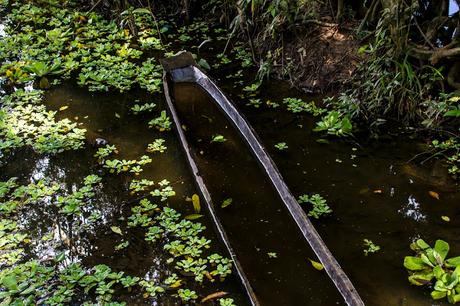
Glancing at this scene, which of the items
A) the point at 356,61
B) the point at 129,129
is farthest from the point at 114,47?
the point at 356,61

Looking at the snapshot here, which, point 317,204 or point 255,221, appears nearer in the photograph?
point 255,221

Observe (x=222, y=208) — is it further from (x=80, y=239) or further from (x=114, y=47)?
(x=114, y=47)

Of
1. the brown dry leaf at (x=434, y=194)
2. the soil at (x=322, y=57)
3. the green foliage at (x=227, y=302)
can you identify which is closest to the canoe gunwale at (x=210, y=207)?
the green foliage at (x=227, y=302)

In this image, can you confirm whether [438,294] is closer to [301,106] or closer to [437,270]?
[437,270]

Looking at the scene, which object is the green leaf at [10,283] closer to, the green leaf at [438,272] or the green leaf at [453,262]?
the green leaf at [438,272]

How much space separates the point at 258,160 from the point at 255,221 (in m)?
0.78

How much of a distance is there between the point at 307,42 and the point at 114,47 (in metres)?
2.89

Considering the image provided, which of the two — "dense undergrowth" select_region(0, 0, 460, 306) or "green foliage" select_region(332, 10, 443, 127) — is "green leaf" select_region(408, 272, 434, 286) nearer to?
"dense undergrowth" select_region(0, 0, 460, 306)

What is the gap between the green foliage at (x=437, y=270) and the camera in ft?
10.4

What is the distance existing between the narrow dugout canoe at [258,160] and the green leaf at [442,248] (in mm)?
810

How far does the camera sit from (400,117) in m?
4.98

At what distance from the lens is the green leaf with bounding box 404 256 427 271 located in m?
3.37

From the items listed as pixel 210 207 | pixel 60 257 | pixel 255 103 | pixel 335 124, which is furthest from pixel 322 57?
pixel 60 257

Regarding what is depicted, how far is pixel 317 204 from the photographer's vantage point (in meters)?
4.07
